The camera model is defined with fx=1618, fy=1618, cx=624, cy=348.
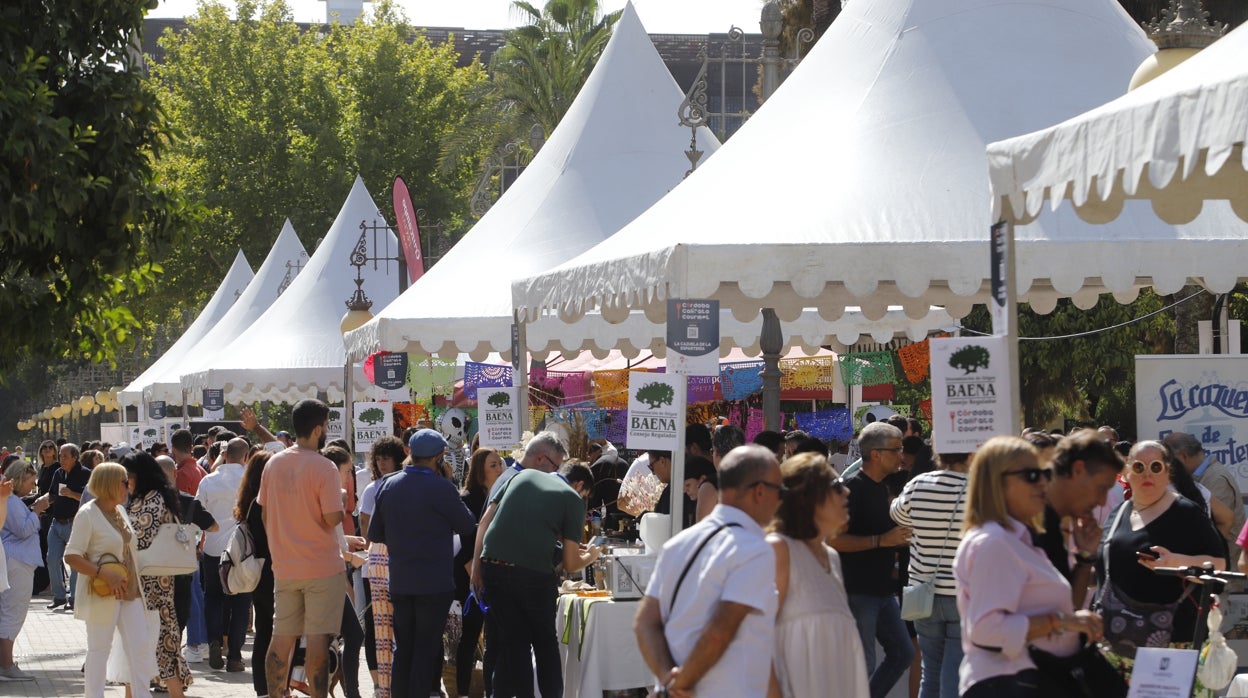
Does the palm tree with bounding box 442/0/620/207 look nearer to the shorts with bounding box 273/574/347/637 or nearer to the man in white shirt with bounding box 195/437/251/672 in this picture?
the man in white shirt with bounding box 195/437/251/672

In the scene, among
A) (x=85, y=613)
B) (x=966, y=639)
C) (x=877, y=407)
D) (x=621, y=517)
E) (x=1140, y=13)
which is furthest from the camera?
(x=1140, y=13)

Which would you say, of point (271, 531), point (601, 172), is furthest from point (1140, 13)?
point (271, 531)

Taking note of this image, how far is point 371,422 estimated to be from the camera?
16406 mm

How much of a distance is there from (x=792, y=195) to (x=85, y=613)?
17.9ft

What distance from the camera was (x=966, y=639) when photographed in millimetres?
5602

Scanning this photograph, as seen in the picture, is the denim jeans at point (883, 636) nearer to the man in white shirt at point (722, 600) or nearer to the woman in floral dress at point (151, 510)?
the man in white shirt at point (722, 600)

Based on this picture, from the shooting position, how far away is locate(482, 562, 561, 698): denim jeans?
9398mm

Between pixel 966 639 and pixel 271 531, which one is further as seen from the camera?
pixel 271 531

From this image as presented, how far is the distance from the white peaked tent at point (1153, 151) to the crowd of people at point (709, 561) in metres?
1.09

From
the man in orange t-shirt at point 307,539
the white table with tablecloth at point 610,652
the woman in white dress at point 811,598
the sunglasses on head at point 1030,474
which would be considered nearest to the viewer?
the sunglasses on head at point 1030,474

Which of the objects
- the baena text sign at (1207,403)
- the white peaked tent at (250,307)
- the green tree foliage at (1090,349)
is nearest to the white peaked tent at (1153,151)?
the baena text sign at (1207,403)

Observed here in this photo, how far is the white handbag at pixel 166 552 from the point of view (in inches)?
450

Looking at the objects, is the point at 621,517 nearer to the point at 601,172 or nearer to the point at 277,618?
the point at 277,618

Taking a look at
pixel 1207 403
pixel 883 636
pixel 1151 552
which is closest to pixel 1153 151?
pixel 1151 552
